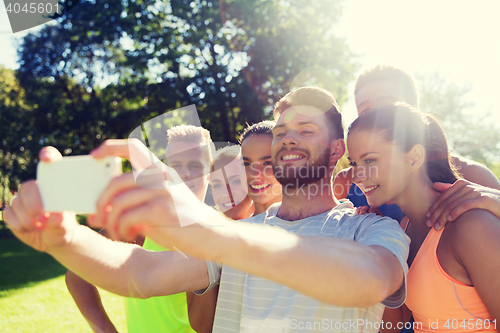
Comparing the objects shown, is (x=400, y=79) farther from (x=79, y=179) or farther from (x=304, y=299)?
(x=79, y=179)

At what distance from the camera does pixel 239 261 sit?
41.1 inches

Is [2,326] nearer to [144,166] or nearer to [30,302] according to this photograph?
[30,302]

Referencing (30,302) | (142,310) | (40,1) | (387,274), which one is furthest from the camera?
(30,302)

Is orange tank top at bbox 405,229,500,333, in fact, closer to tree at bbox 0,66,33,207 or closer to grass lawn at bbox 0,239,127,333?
grass lawn at bbox 0,239,127,333

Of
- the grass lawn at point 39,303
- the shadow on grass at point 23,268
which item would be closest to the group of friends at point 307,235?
the grass lawn at point 39,303

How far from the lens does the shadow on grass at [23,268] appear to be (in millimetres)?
10875

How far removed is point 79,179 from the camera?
94cm

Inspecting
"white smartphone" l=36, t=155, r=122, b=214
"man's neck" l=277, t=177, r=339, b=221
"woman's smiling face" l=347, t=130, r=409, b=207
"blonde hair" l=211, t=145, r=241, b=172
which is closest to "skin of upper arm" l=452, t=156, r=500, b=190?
"woman's smiling face" l=347, t=130, r=409, b=207

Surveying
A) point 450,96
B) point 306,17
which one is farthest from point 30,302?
point 450,96

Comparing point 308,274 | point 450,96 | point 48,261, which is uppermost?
point 308,274

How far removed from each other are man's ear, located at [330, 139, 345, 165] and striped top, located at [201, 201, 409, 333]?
396 millimetres

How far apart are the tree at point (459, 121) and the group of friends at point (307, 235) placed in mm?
22152

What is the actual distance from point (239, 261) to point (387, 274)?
24.9 inches

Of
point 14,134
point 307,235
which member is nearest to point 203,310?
point 307,235
